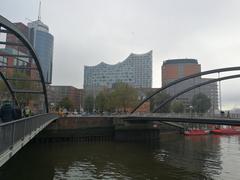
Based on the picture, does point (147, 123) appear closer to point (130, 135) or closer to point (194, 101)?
point (130, 135)

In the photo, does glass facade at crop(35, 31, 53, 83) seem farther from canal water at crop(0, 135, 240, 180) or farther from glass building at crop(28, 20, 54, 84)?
canal water at crop(0, 135, 240, 180)

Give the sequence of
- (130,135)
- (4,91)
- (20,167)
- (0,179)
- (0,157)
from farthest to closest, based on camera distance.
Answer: (4,91), (130,135), (20,167), (0,179), (0,157)

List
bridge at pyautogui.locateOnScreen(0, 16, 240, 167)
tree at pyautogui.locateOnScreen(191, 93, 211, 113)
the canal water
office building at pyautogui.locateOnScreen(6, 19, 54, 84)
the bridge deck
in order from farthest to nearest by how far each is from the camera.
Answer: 1. tree at pyautogui.locateOnScreen(191, 93, 211, 113)
2. office building at pyautogui.locateOnScreen(6, 19, 54, 84)
3. the canal water
4. bridge at pyautogui.locateOnScreen(0, 16, 240, 167)
5. the bridge deck

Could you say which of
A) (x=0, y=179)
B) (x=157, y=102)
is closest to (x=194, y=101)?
(x=157, y=102)

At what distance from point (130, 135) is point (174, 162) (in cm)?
2330

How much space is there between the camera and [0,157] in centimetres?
983

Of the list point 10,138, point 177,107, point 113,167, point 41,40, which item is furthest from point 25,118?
point 177,107

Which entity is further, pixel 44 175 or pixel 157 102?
pixel 157 102

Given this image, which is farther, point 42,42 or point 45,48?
point 45,48

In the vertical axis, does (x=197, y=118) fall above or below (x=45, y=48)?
below

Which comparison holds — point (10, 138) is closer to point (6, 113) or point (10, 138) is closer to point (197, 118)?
point (6, 113)

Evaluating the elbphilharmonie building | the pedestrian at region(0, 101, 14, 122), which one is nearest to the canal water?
the pedestrian at region(0, 101, 14, 122)

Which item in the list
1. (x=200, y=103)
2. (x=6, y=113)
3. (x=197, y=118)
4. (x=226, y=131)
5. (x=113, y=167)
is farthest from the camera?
(x=200, y=103)

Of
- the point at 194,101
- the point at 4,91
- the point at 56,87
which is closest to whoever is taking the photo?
A: the point at 4,91
